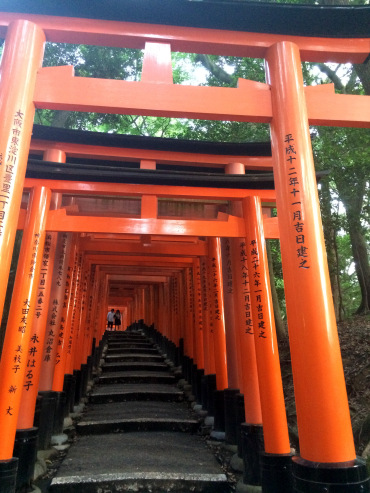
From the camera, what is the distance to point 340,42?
3.95 metres

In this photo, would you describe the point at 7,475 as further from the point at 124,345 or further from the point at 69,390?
the point at 124,345

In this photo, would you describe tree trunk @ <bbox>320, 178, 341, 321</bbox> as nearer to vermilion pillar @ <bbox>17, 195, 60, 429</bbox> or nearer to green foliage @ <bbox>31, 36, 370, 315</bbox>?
green foliage @ <bbox>31, 36, 370, 315</bbox>

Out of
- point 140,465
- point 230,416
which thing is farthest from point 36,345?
point 230,416

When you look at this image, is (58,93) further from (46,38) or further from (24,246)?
(24,246)

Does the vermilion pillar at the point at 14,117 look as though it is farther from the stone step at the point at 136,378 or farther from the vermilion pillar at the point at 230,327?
the stone step at the point at 136,378

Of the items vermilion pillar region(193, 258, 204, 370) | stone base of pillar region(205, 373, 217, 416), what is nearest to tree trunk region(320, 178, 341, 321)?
vermilion pillar region(193, 258, 204, 370)

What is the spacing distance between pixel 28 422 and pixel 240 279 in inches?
143

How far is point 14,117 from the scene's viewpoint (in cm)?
339

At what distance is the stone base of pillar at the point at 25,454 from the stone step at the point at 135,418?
2267 mm

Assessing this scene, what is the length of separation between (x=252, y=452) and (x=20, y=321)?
3446 mm

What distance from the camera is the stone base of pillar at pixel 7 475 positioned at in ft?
11.6

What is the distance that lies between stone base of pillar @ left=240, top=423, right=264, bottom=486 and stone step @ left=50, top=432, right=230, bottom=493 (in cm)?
34

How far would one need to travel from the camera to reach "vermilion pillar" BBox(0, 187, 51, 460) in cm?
382

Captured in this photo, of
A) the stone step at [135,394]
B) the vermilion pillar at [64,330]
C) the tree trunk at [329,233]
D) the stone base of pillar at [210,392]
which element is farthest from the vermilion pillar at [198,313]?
the tree trunk at [329,233]
